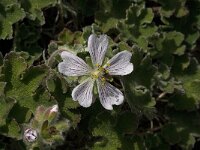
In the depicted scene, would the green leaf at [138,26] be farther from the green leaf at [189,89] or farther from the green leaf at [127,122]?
the green leaf at [127,122]

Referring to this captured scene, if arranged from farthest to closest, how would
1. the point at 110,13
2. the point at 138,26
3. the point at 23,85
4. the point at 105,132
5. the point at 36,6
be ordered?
the point at 110,13, the point at 138,26, the point at 36,6, the point at 105,132, the point at 23,85

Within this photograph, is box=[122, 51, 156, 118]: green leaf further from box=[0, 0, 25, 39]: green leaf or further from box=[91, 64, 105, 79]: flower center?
box=[0, 0, 25, 39]: green leaf

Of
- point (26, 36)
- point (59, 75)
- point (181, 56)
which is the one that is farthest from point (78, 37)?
point (181, 56)

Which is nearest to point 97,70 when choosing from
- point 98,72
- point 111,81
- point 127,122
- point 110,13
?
point 98,72

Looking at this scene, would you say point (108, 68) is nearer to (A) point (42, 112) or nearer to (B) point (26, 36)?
(A) point (42, 112)

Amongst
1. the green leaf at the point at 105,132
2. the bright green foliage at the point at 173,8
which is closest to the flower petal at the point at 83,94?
the green leaf at the point at 105,132

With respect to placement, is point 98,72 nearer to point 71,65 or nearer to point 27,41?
point 71,65

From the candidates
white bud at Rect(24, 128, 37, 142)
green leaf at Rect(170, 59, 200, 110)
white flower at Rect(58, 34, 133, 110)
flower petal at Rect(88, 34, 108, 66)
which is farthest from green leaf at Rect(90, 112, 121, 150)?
green leaf at Rect(170, 59, 200, 110)
